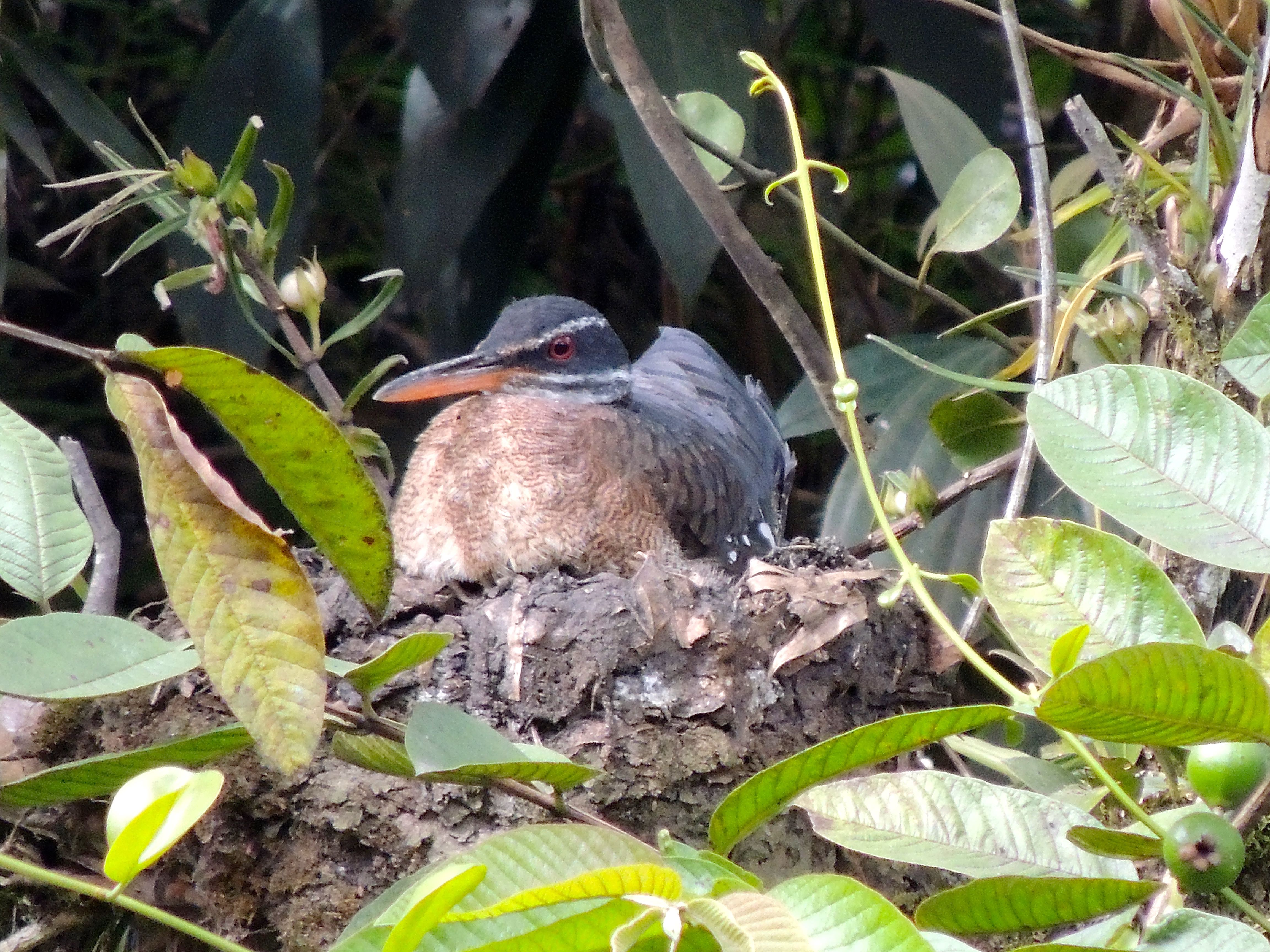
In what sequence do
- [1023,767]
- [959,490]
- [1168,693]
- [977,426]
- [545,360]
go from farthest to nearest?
[545,360], [977,426], [959,490], [1023,767], [1168,693]

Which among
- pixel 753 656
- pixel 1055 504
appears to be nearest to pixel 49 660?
pixel 753 656

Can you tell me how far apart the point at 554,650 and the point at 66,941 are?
0.63 m

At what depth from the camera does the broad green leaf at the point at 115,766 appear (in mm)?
998

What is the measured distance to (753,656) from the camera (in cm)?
174

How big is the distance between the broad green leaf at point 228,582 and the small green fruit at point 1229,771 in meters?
0.59

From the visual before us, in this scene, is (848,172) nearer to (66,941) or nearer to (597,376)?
(597,376)

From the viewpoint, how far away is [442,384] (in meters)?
2.31

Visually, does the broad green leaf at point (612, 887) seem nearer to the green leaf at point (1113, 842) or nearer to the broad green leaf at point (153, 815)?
the broad green leaf at point (153, 815)

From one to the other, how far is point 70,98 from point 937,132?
163 centimetres

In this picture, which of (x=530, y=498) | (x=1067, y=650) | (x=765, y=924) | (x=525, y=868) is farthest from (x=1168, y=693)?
(x=530, y=498)

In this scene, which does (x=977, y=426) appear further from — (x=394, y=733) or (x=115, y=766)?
(x=115, y=766)

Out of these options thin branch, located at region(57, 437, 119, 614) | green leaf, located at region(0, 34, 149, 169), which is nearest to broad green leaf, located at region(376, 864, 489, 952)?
thin branch, located at region(57, 437, 119, 614)

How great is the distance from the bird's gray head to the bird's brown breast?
8 cm

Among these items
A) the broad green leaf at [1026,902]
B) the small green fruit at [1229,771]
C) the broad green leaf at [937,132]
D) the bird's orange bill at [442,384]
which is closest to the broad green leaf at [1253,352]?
the small green fruit at [1229,771]
